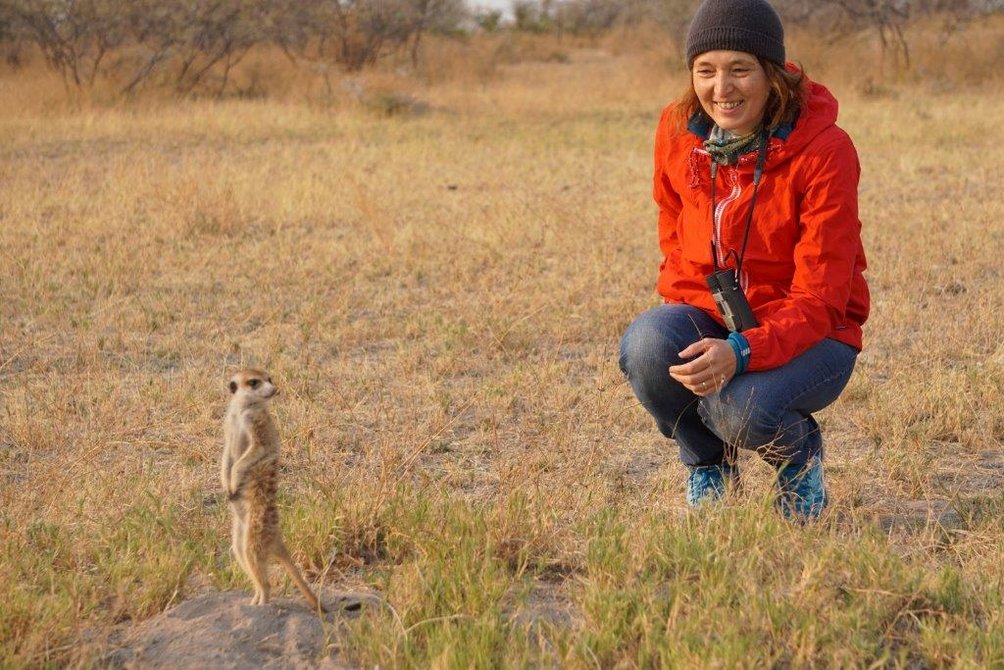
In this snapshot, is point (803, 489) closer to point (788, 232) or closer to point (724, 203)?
point (788, 232)

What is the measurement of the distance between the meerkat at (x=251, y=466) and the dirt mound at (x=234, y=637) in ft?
0.59

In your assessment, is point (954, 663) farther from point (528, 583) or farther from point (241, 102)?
point (241, 102)

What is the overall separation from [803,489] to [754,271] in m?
0.64

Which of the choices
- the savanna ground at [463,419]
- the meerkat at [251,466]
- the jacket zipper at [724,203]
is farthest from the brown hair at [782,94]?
the meerkat at [251,466]

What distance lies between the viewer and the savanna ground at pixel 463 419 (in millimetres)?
2678

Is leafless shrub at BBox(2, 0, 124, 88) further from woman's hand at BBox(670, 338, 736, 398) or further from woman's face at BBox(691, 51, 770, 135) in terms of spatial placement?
woman's hand at BBox(670, 338, 736, 398)

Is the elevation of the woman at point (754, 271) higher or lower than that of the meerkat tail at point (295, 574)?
higher

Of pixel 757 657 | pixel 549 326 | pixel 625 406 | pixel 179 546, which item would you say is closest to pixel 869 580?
pixel 757 657

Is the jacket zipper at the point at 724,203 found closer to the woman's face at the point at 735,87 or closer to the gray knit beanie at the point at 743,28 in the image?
the woman's face at the point at 735,87

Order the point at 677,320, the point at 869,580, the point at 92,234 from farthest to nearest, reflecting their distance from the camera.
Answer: the point at 92,234 < the point at 677,320 < the point at 869,580

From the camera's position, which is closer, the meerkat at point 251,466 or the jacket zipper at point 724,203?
the meerkat at point 251,466

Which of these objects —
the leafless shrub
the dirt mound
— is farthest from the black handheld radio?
the leafless shrub

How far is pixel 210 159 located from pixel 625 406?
769 centimetres

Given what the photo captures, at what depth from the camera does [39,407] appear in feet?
15.5
